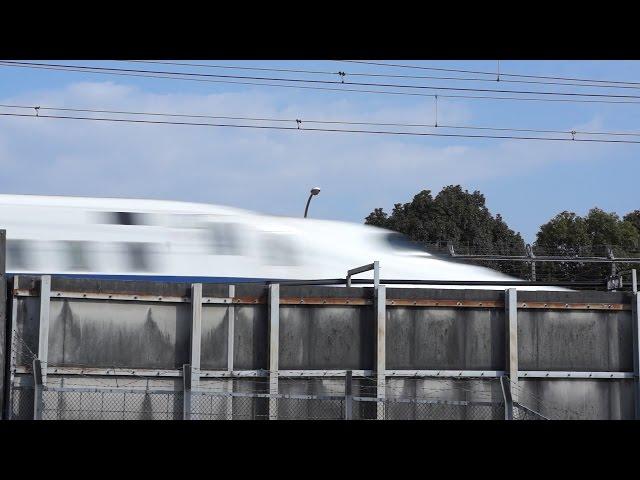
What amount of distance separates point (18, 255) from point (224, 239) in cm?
509

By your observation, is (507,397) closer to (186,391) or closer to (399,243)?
(186,391)

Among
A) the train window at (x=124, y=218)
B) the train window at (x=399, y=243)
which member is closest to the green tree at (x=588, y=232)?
the train window at (x=399, y=243)

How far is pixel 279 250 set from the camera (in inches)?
985

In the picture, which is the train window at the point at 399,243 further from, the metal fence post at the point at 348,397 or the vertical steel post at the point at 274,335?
the metal fence post at the point at 348,397

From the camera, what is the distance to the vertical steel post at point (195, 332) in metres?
10.5

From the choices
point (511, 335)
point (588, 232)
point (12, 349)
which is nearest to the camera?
point (12, 349)

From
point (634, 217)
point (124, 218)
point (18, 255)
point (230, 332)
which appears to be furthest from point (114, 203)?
point (634, 217)

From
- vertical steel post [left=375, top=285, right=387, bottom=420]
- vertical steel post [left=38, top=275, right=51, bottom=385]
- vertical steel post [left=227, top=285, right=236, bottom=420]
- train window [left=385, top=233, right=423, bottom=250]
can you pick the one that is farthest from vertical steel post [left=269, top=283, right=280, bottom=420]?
train window [left=385, top=233, right=423, bottom=250]

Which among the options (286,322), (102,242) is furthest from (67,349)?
(102,242)

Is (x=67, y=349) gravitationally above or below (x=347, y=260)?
below

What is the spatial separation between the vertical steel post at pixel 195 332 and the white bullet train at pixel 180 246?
12.7 metres
